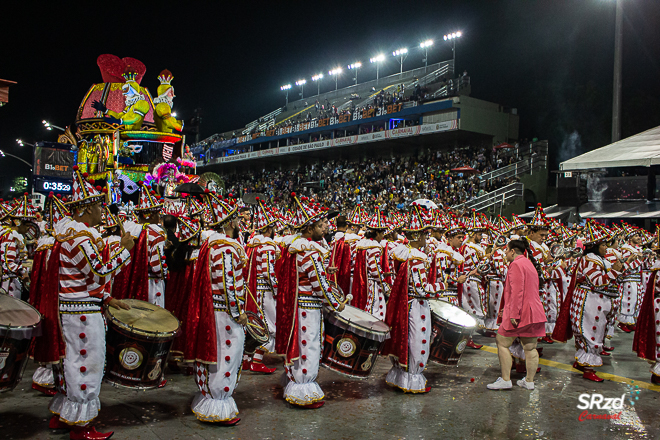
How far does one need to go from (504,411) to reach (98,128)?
2431 centimetres

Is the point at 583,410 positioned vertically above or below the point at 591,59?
below

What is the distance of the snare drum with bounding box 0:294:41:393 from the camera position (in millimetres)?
3861

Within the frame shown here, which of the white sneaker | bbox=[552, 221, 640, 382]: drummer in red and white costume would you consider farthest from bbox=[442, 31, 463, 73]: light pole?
the white sneaker

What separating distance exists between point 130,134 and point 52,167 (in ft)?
12.8

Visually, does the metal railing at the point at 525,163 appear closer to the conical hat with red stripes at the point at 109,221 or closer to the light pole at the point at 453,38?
the light pole at the point at 453,38

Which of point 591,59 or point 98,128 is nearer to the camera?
point 98,128

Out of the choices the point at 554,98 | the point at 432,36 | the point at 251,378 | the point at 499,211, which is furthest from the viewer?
the point at 432,36

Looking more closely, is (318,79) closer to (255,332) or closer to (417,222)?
(417,222)

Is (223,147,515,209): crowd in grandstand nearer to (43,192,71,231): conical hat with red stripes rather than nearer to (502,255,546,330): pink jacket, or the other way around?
(502,255,546,330): pink jacket

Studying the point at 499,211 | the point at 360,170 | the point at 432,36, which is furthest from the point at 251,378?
the point at 432,36

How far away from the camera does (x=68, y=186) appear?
82.3 ft

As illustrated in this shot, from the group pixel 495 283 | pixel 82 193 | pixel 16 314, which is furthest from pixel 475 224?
pixel 16 314

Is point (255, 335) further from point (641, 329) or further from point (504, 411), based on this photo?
point (641, 329)

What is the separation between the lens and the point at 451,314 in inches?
255
